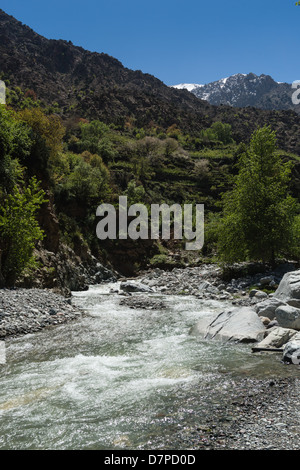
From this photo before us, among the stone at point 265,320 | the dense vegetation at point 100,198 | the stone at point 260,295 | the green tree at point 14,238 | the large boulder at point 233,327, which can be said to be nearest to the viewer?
the large boulder at point 233,327

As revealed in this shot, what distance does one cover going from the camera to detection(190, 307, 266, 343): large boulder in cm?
982

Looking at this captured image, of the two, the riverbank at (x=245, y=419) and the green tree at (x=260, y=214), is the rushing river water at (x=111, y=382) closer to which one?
the riverbank at (x=245, y=419)

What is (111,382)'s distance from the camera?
7031mm

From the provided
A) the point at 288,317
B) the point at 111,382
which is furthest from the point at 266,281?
the point at 111,382

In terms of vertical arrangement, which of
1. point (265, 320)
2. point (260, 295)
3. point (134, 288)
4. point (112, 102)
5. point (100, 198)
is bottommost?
point (134, 288)

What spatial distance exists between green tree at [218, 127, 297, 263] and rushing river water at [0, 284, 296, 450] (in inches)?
500

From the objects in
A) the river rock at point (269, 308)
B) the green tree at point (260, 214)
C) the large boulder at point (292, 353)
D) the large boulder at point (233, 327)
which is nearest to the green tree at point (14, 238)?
the large boulder at point (233, 327)

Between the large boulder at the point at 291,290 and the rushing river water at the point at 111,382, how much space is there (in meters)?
4.41

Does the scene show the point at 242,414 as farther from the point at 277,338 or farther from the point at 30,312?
the point at 30,312

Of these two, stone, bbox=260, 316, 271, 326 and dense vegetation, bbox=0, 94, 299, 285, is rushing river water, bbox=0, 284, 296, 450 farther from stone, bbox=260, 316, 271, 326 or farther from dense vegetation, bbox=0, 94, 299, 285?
dense vegetation, bbox=0, 94, 299, 285

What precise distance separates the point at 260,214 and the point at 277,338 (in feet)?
50.9

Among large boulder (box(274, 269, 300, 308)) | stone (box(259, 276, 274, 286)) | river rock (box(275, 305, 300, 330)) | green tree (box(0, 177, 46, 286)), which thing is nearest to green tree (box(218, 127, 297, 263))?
stone (box(259, 276, 274, 286))

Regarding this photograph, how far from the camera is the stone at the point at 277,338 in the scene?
878cm
